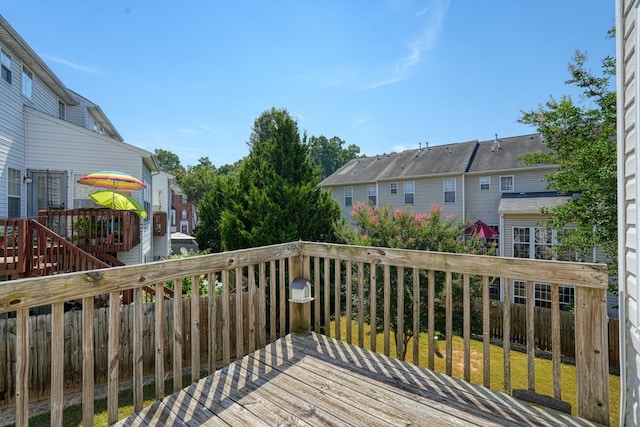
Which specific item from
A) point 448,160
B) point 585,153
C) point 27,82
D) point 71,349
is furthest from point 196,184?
point 585,153

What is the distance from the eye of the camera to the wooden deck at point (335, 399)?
1921 millimetres

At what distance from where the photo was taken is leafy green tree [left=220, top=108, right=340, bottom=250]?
593 centimetres

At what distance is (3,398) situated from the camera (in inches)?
163

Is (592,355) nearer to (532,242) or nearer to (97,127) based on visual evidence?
(532,242)

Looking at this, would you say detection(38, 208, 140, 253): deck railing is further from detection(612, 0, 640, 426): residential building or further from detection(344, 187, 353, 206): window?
detection(344, 187, 353, 206): window

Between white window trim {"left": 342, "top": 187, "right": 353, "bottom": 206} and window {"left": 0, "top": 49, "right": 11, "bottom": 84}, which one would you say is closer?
window {"left": 0, "top": 49, "right": 11, "bottom": 84}

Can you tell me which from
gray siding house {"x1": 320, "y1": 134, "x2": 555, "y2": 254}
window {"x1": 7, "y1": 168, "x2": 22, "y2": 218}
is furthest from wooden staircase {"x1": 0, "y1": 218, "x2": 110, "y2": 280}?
gray siding house {"x1": 320, "y1": 134, "x2": 555, "y2": 254}

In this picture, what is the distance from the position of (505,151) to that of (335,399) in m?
16.7

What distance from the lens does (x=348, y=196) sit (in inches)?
788

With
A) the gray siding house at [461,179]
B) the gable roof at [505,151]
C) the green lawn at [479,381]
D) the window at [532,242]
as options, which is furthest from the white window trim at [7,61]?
the window at [532,242]

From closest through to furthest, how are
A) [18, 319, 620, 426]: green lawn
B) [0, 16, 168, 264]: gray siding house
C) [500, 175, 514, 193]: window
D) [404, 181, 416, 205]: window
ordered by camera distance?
[18, 319, 620, 426]: green lawn
[0, 16, 168, 264]: gray siding house
[500, 175, 514, 193]: window
[404, 181, 416, 205]: window

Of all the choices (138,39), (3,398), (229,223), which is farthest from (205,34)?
(3,398)

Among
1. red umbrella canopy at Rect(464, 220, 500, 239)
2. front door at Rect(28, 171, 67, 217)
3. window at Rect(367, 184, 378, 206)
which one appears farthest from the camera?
window at Rect(367, 184, 378, 206)

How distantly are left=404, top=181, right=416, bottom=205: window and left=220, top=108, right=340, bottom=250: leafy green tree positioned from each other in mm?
11309
